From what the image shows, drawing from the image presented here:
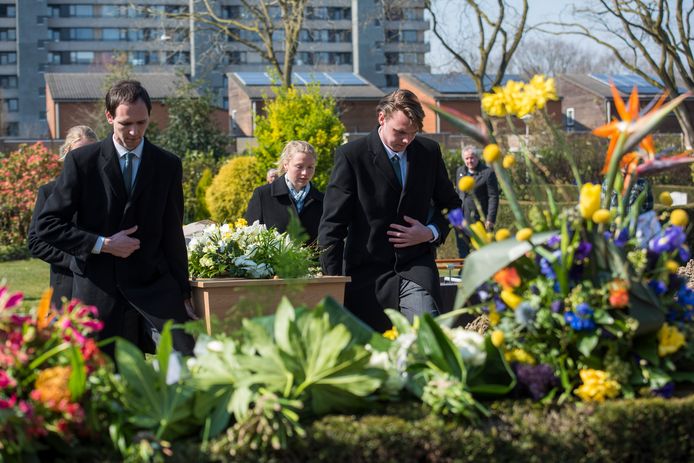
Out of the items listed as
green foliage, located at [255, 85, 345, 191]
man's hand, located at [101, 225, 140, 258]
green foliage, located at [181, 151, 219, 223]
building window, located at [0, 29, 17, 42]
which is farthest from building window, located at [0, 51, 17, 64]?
man's hand, located at [101, 225, 140, 258]

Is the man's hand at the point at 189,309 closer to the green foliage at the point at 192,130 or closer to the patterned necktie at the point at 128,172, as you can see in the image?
the patterned necktie at the point at 128,172

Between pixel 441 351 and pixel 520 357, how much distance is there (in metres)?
0.27

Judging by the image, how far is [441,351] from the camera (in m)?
2.96

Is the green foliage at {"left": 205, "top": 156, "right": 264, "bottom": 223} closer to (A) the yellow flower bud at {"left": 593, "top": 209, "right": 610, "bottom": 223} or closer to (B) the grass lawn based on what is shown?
(B) the grass lawn

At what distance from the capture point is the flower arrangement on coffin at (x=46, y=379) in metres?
2.45

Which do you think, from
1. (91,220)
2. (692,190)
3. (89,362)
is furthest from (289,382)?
(692,190)

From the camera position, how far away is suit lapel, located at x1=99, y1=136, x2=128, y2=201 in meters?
4.83

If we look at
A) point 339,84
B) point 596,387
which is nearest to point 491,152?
point 596,387

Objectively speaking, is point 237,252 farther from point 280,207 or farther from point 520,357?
point 520,357

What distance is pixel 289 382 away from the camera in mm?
2668

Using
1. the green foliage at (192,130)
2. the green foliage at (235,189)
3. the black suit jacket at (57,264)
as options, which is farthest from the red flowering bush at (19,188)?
the black suit jacket at (57,264)

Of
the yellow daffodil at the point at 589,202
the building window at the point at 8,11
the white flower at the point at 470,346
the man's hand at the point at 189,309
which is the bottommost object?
the man's hand at the point at 189,309

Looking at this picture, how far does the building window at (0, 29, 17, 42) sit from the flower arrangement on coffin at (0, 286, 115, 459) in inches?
3473

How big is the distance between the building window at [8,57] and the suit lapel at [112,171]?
8608cm
